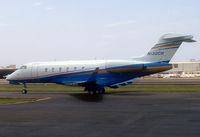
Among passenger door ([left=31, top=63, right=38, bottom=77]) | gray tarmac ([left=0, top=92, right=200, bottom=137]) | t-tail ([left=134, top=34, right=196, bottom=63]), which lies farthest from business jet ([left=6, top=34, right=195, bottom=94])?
gray tarmac ([left=0, top=92, right=200, bottom=137])

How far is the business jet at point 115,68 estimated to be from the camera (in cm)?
2631

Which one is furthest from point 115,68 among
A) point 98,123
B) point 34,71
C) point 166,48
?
point 98,123

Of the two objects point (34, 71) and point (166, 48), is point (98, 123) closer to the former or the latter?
point (166, 48)

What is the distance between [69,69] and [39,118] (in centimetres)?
1513

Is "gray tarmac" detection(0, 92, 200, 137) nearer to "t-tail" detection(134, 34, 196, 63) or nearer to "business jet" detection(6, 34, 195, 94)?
"business jet" detection(6, 34, 195, 94)

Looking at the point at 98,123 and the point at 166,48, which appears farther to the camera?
the point at 166,48

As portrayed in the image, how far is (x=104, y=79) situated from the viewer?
27.1 m

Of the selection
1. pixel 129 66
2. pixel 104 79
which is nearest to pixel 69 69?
pixel 104 79

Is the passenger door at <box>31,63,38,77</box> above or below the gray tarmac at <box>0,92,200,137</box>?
above

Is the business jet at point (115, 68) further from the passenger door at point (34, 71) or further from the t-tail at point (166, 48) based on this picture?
the passenger door at point (34, 71)

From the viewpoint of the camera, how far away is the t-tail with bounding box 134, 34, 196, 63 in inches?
1033

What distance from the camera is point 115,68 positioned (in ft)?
87.9

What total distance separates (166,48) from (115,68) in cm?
525

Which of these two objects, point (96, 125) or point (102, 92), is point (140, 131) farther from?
point (102, 92)
